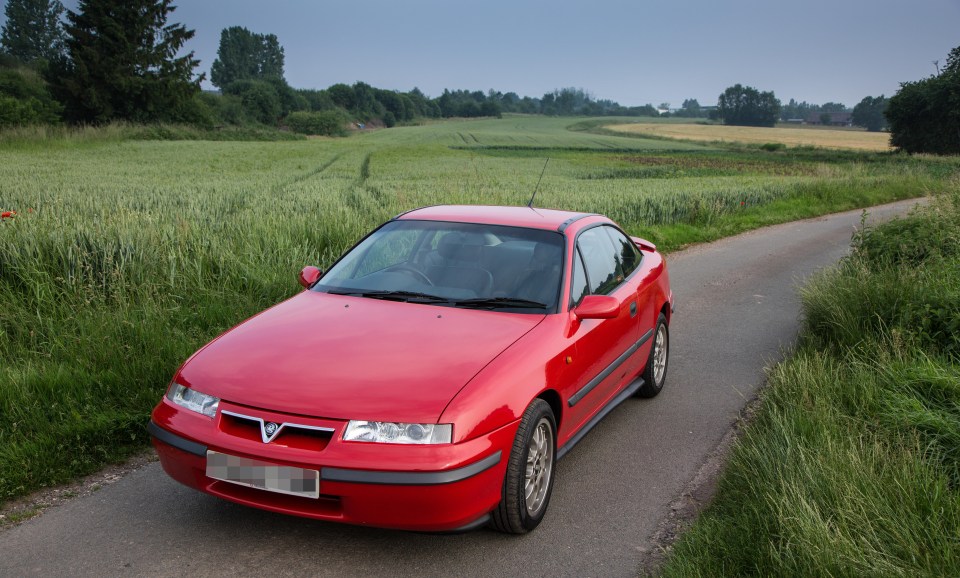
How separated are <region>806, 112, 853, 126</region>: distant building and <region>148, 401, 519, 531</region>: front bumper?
152 m

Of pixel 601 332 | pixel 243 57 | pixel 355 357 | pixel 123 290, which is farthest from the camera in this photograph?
pixel 243 57

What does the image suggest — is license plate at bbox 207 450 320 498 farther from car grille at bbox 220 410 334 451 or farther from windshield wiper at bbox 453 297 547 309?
windshield wiper at bbox 453 297 547 309

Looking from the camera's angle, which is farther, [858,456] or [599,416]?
[599,416]

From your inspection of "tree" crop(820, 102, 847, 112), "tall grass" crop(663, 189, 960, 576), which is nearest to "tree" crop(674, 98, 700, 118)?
"tree" crop(820, 102, 847, 112)

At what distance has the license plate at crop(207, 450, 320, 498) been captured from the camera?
10.2ft

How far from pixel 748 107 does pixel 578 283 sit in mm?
135906

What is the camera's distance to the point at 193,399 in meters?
3.51

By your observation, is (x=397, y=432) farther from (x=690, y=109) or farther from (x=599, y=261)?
(x=690, y=109)

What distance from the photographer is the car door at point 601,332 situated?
171 inches

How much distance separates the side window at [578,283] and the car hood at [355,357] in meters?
0.39

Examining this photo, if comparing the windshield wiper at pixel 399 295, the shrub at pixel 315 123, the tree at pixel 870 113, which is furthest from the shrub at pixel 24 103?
the tree at pixel 870 113

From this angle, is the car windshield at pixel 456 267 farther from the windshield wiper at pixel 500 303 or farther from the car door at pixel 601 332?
the car door at pixel 601 332

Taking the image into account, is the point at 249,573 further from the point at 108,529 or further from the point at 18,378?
the point at 18,378

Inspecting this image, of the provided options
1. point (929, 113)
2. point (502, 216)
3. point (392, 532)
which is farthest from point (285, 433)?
point (929, 113)
